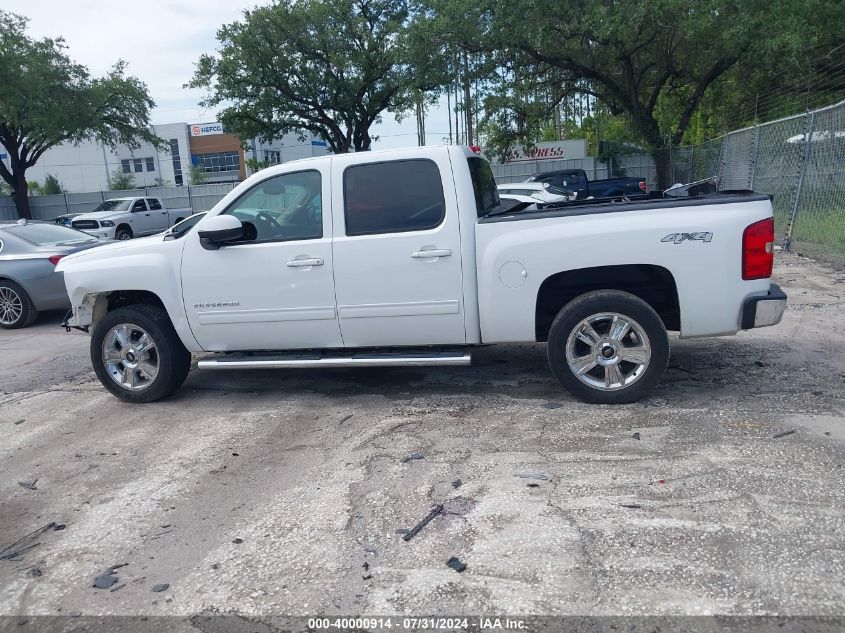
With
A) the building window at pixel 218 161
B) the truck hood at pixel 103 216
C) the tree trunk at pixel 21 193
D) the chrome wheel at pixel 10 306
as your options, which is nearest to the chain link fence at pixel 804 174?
the chrome wheel at pixel 10 306

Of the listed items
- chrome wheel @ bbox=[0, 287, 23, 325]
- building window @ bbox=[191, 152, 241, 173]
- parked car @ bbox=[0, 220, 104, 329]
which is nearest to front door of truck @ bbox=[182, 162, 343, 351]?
parked car @ bbox=[0, 220, 104, 329]

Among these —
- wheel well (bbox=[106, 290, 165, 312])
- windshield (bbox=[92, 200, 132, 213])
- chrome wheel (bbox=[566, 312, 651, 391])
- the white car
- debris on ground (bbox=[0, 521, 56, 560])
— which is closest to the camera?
debris on ground (bbox=[0, 521, 56, 560])

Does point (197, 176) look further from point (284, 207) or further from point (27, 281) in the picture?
point (284, 207)

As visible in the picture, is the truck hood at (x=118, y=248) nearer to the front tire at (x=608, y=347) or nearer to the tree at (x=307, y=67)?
the front tire at (x=608, y=347)

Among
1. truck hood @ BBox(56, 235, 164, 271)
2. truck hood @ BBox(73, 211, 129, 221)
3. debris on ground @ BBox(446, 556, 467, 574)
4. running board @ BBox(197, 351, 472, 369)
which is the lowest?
debris on ground @ BBox(446, 556, 467, 574)

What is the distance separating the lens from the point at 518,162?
29797 mm

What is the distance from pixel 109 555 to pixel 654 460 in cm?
303

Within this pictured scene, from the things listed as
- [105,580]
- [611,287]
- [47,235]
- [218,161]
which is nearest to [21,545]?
[105,580]

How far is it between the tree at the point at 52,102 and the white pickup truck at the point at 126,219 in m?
5.43

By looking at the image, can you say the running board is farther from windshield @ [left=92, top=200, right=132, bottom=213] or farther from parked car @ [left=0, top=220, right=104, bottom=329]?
windshield @ [left=92, top=200, right=132, bottom=213]

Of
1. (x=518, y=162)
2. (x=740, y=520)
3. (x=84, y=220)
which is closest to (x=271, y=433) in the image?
(x=740, y=520)

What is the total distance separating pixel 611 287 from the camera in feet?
17.6

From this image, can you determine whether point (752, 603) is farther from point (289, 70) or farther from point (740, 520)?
point (289, 70)

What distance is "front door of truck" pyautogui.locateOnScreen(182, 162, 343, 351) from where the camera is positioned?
5520 millimetres
